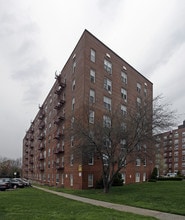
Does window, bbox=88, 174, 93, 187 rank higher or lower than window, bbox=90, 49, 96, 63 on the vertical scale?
lower

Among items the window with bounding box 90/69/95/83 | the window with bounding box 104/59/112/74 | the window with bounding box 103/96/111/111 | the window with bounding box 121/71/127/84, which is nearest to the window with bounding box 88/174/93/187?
the window with bounding box 103/96/111/111

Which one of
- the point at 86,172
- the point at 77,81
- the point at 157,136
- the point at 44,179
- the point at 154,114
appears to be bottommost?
the point at 44,179

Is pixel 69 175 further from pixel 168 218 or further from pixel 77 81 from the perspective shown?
pixel 168 218

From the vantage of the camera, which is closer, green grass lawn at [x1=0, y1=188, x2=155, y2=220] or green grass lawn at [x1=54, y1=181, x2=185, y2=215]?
green grass lawn at [x1=0, y1=188, x2=155, y2=220]

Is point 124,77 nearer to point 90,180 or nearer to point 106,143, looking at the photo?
point 90,180

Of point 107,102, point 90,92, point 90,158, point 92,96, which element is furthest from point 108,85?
point 90,158

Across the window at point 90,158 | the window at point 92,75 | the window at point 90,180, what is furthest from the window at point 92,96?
the window at point 90,180

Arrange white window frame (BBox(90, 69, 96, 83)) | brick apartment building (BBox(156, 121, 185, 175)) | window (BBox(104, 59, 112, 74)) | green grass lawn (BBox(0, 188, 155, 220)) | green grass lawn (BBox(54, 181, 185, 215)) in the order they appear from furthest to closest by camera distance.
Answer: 1. brick apartment building (BBox(156, 121, 185, 175))
2. window (BBox(104, 59, 112, 74))
3. white window frame (BBox(90, 69, 96, 83))
4. green grass lawn (BBox(54, 181, 185, 215))
5. green grass lawn (BBox(0, 188, 155, 220))

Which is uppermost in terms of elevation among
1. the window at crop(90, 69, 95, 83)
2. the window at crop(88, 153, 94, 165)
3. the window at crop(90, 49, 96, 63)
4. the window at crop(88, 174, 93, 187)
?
the window at crop(90, 49, 96, 63)

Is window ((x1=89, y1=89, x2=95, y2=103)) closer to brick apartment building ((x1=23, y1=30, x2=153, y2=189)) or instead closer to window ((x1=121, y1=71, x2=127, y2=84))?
brick apartment building ((x1=23, y1=30, x2=153, y2=189))

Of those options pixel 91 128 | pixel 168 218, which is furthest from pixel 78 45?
pixel 168 218

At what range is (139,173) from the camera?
45.9 meters

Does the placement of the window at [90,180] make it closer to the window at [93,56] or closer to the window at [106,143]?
the window at [106,143]

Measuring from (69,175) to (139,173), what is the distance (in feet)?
45.7
